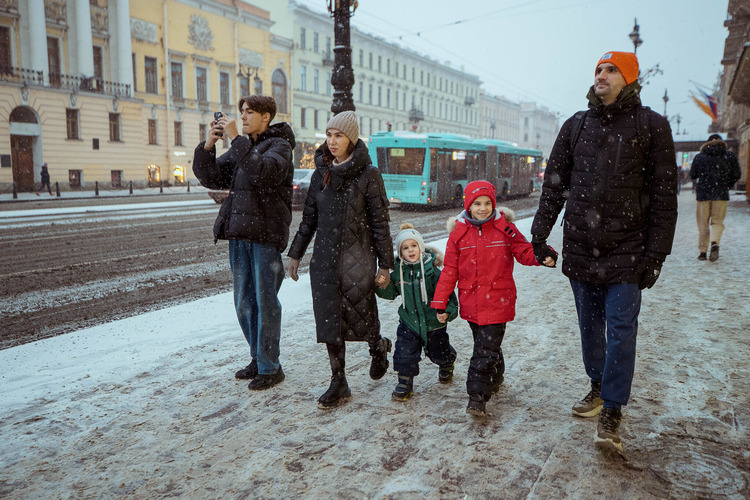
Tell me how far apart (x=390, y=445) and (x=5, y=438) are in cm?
209

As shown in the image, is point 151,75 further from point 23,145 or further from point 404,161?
point 404,161

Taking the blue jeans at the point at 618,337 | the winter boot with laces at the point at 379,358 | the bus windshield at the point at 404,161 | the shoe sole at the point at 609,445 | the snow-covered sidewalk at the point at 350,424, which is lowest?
the snow-covered sidewalk at the point at 350,424

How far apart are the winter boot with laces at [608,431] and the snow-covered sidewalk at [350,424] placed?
6 centimetres

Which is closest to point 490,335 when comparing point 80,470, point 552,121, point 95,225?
point 80,470

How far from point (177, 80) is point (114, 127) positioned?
6.91m

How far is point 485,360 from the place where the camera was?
11.4 feet

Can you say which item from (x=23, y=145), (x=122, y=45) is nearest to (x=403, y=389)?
(x=23, y=145)

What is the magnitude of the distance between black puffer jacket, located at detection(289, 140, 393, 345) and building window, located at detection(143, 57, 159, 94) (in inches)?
1586

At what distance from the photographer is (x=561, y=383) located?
13.0ft

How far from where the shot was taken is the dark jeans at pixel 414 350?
147 inches

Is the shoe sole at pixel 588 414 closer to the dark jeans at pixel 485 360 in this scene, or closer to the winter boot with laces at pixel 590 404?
the winter boot with laces at pixel 590 404

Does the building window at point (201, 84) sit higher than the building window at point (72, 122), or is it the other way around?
the building window at point (201, 84)

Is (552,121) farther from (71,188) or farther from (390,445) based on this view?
(390,445)

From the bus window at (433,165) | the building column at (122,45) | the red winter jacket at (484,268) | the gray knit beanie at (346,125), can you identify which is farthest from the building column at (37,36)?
the red winter jacket at (484,268)
